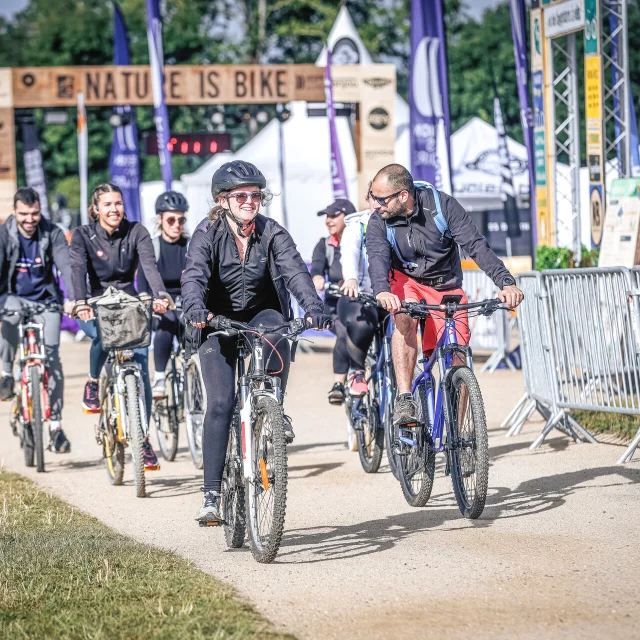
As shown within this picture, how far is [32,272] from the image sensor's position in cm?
1002

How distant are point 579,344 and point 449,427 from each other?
2804 mm

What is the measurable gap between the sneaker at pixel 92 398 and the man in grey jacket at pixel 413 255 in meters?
2.59

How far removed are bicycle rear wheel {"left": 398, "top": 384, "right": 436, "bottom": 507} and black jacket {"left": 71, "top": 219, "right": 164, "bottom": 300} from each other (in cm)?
241

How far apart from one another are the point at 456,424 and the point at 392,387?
1362mm

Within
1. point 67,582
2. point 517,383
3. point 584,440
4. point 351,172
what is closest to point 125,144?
point 351,172

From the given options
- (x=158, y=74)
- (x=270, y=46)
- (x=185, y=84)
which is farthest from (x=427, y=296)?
(x=270, y=46)

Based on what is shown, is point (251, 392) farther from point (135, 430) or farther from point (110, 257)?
point (110, 257)

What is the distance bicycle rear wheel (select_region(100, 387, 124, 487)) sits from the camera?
8.87 metres

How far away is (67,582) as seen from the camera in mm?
5598

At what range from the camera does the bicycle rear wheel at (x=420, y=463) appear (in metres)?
7.27

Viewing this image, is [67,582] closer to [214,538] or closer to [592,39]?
[214,538]

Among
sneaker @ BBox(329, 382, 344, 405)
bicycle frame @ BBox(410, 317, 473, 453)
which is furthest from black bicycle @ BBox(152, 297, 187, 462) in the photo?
bicycle frame @ BBox(410, 317, 473, 453)

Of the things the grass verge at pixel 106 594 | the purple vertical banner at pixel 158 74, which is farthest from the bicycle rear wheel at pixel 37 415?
the purple vertical banner at pixel 158 74

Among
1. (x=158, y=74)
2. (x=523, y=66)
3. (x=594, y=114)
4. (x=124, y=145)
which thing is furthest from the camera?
(x=124, y=145)
